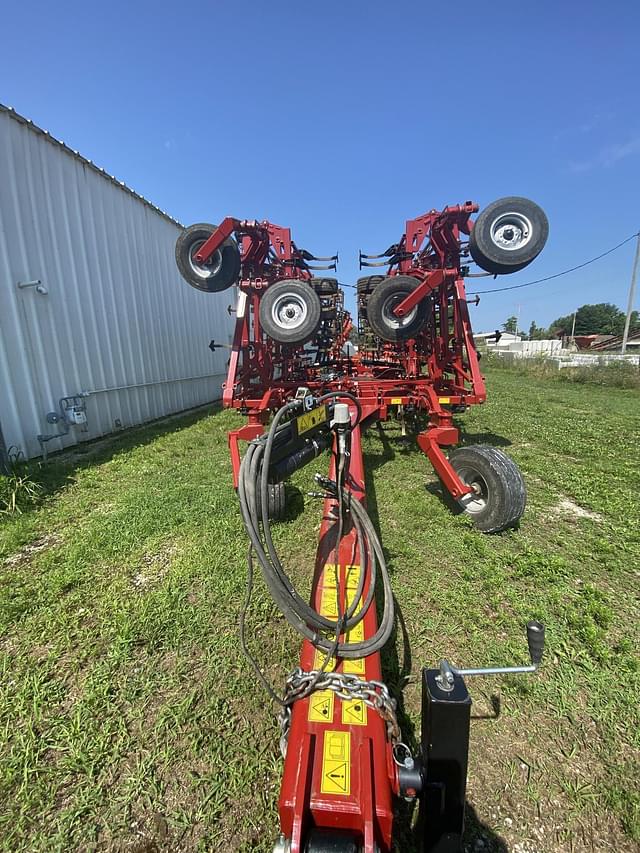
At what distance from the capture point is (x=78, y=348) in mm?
6582

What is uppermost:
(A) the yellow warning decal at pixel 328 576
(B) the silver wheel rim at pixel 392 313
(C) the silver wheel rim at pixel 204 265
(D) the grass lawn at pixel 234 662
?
(C) the silver wheel rim at pixel 204 265

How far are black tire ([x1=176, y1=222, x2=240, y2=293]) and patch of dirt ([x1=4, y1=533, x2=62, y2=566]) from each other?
322 centimetres

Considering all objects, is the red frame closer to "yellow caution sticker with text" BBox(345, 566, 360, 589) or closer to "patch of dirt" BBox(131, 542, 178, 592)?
"yellow caution sticker with text" BBox(345, 566, 360, 589)

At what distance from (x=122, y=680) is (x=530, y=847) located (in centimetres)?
198

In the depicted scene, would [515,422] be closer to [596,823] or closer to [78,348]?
[596,823]

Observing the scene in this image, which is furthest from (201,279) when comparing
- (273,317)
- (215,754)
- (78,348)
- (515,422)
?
(515,422)

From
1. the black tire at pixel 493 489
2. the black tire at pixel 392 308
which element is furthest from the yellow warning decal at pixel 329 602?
the black tire at pixel 392 308

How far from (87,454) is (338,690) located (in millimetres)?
6082

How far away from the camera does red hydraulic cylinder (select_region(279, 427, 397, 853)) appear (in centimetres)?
110

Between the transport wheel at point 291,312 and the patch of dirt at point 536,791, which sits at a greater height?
the transport wheel at point 291,312

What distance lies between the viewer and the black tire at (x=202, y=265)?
4730 millimetres

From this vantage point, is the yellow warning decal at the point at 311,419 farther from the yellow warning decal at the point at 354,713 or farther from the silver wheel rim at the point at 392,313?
the silver wheel rim at the point at 392,313

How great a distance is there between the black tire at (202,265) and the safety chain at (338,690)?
14.5 feet

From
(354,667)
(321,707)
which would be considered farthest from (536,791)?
(321,707)
